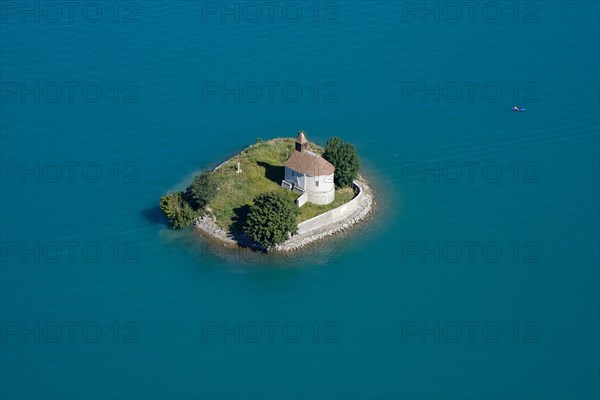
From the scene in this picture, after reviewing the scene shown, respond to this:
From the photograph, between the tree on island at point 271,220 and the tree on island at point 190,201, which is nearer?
the tree on island at point 271,220

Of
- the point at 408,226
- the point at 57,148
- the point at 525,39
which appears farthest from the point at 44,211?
the point at 525,39

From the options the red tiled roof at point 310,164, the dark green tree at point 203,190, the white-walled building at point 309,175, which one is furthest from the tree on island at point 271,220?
the dark green tree at point 203,190

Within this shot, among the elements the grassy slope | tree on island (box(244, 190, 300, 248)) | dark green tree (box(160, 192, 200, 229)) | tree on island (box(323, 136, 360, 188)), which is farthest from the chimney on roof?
dark green tree (box(160, 192, 200, 229))

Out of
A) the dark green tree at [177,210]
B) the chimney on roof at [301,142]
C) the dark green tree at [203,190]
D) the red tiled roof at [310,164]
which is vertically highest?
the chimney on roof at [301,142]

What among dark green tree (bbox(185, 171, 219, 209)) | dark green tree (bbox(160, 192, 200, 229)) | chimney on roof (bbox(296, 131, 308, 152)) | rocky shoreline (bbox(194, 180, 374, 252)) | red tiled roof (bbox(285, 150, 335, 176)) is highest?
chimney on roof (bbox(296, 131, 308, 152))

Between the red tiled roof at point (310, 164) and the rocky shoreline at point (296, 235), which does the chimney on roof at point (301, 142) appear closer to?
the red tiled roof at point (310, 164)

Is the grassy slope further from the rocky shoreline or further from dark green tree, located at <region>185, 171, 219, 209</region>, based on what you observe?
dark green tree, located at <region>185, 171, 219, 209</region>
